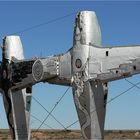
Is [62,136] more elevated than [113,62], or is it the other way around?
[113,62]

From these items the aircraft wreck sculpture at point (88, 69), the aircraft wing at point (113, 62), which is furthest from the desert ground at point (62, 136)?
the aircraft wing at point (113, 62)

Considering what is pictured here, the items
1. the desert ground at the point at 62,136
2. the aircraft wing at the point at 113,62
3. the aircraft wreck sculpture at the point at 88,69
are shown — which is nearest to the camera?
the aircraft wing at the point at 113,62

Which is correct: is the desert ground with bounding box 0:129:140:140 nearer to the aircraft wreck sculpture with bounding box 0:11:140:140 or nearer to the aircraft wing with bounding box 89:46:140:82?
the aircraft wreck sculpture with bounding box 0:11:140:140

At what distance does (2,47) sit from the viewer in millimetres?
37125

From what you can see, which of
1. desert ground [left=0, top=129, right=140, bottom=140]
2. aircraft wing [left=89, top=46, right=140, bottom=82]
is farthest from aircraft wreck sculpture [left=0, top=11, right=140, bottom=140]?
desert ground [left=0, top=129, right=140, bottom=140]

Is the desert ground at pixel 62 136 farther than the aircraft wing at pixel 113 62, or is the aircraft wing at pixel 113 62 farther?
the desert ground at pixel 62 136

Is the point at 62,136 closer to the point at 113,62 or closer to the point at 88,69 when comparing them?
the point at 88,69

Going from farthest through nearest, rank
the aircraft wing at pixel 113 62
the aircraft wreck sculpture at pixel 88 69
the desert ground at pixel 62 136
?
the desert ground at pixel 62 136
the aircraft wreck sculpture at pixel 88 69
the aircraft wing at pixel 113 62

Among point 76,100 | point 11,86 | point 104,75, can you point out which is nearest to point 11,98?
point 11,86

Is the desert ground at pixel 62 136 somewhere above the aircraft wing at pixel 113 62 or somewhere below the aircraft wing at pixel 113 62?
below

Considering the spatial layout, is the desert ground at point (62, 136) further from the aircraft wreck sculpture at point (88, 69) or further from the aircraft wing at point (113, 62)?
the aircraft wing at point (113, 62)

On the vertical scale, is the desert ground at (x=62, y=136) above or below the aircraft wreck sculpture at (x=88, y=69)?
below

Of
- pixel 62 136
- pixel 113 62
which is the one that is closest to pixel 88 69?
pixel 113 62

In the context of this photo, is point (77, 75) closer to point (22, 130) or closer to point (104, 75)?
point (104, 75)
